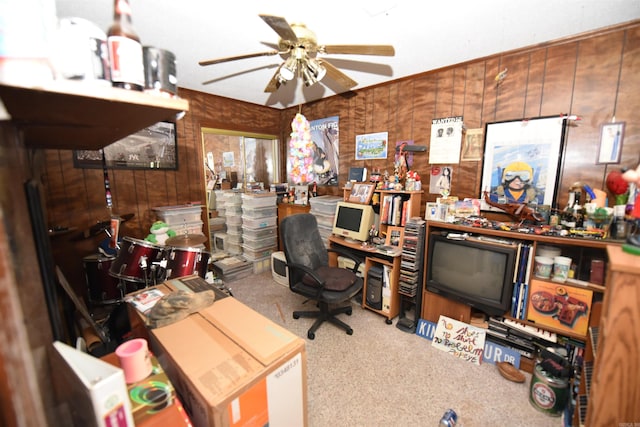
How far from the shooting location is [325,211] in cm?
322

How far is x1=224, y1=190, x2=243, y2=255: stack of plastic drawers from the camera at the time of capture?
382 centimetres

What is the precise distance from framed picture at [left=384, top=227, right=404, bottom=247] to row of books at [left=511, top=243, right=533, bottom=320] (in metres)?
0.94

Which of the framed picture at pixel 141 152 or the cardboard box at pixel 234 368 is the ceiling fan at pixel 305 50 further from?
the framed picture at pixel 141 152

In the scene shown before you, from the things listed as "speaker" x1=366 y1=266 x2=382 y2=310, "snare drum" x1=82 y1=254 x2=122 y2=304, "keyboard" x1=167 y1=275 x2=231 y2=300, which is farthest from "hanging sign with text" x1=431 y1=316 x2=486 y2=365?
"snare drum" x1=82 y1=254 x2=122 y2=304

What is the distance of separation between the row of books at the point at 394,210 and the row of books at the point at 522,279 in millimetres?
928

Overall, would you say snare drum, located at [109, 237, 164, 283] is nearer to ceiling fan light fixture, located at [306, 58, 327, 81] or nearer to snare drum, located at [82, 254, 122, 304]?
snare drum, located at [82, 254, 122, 304]

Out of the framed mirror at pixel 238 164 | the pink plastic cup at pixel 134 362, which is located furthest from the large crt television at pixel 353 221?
the pink plastic cup at pixel 134 362

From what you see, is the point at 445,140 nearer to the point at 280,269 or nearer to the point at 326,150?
the point at 326,150

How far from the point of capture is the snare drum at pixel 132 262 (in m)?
1.97

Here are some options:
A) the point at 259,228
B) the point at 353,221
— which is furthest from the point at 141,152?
the point at 353,221

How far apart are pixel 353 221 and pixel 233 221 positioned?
82.0 inches

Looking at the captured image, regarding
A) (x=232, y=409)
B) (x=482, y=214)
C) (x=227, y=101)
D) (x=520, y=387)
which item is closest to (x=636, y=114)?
(x=482, y=214)

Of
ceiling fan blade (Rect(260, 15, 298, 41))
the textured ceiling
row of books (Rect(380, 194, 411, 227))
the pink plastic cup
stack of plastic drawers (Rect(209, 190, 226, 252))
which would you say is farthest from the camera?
stack of plastic drawers (Rect(209, 190, 226, 252))

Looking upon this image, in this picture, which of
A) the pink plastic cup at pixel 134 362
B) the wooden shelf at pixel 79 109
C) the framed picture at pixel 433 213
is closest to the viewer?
the wooden shelf at pixel 79 109
